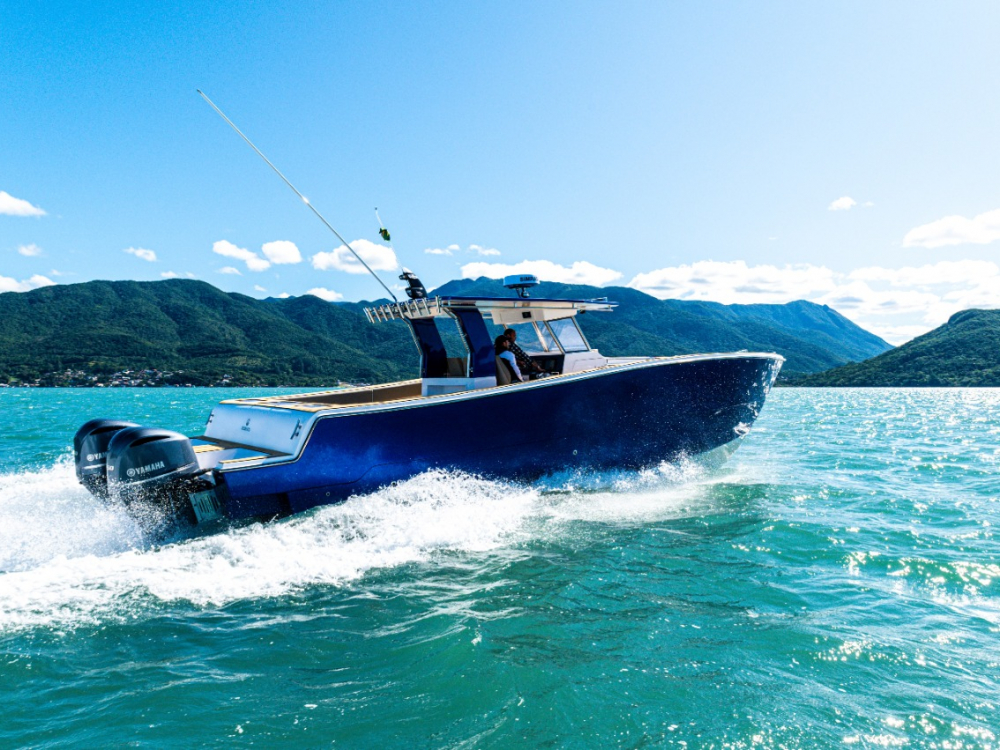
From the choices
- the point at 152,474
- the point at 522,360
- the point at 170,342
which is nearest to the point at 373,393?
the point at 522,360

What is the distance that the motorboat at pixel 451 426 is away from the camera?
652 centimetres

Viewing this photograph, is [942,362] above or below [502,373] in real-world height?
below

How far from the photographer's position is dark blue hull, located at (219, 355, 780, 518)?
23.2ft

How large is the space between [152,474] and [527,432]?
4.48m

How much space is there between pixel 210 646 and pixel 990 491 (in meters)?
11.4

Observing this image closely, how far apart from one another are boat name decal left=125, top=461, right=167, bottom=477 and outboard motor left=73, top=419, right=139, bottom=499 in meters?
0.71

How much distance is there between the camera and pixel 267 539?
6.32 m

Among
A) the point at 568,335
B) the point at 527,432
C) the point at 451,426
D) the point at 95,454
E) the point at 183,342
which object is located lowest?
the point at 527,432

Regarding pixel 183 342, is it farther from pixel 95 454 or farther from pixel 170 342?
pixel 95 454

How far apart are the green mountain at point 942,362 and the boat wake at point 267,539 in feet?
386

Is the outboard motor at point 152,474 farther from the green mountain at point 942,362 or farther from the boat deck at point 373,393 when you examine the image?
the green mountain at point 942,362

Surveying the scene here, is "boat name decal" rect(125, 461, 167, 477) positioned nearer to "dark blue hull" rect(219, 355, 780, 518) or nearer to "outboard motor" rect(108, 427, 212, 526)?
"outboard motor" rect(108, 427, 212, 526)

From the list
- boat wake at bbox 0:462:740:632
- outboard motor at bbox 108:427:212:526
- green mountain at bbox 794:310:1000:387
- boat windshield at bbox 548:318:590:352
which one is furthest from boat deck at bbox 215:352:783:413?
green mountain at bbox 794:310:1000:387

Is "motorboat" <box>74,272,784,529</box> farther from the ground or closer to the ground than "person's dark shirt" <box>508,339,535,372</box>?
closer to the ground
